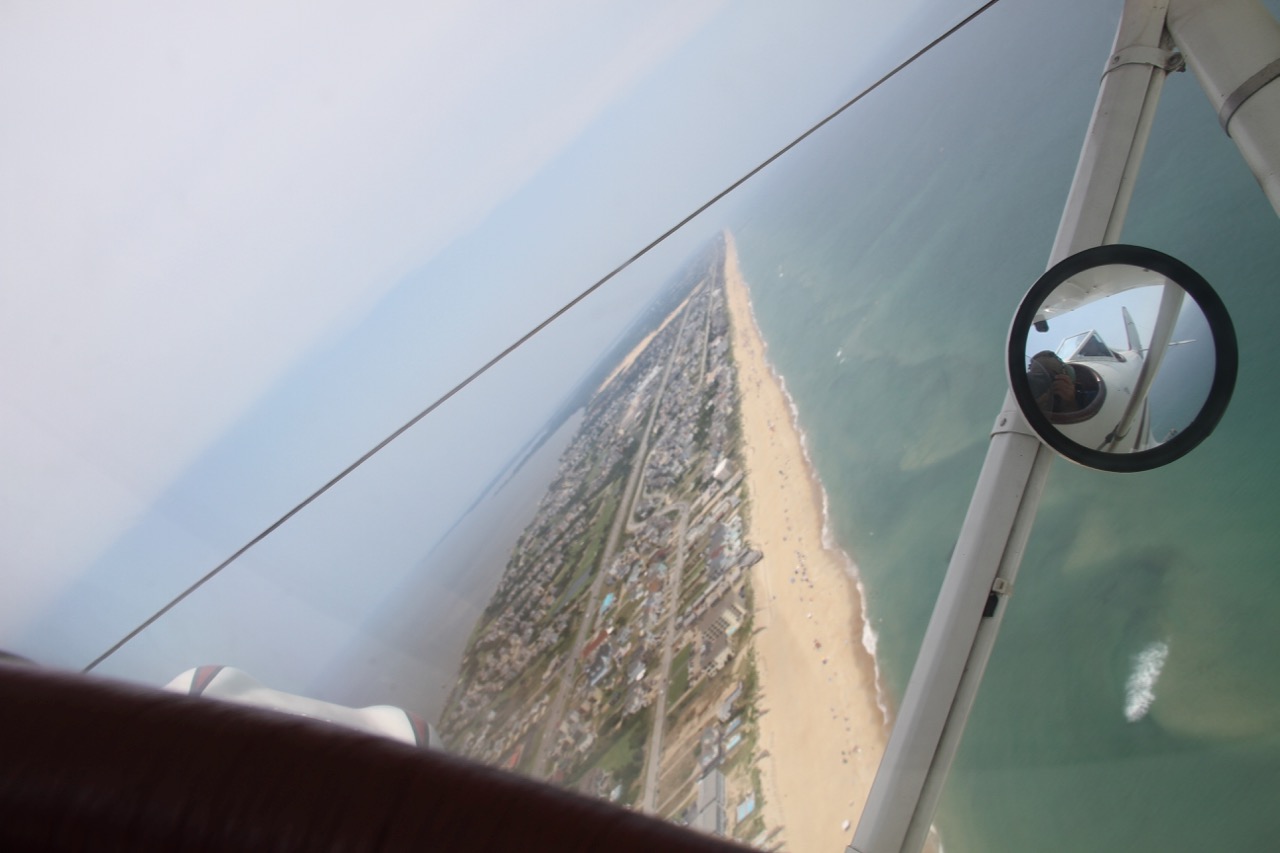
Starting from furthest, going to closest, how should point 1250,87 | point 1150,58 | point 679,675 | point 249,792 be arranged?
point 679,675
point 1150,58
point 1250,87
point 249,792

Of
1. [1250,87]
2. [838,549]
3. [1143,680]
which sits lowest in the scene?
[1143,680]

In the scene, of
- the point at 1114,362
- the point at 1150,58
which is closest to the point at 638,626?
the point at 1114,362

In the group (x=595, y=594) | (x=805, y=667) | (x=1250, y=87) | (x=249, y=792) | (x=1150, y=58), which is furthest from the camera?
(x=595, y=594)

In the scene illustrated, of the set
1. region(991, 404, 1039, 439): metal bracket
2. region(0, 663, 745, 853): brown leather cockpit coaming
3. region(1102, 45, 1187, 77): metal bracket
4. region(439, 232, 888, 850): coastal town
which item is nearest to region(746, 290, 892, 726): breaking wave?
region(439, 232, 888, 850): coastal town

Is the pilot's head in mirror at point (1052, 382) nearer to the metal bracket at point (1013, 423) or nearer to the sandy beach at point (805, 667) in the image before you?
the metal bracket at point (1013, 423)

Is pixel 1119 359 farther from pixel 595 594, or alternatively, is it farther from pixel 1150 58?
pixel 595 594

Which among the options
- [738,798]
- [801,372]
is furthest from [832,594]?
[801,372]
